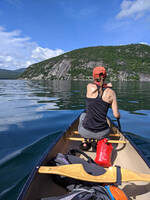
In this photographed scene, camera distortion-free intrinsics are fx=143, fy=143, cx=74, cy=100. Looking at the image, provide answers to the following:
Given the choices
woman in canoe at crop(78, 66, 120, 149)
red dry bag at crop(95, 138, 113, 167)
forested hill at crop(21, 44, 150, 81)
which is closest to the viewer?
red dry bag at crop(95, 138, 113, 167)

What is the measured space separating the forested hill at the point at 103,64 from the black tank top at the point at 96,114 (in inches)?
5702

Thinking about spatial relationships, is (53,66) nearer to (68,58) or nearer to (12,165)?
(68,58)

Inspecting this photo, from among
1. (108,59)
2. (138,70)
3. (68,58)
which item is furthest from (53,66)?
(138,70)

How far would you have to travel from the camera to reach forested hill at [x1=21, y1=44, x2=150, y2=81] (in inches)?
5930

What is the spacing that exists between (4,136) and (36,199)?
5.21 meters

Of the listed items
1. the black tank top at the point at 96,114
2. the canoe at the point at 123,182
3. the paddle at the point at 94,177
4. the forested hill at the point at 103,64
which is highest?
the forested hill at the point at 103,64

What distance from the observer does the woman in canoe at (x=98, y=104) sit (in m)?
4.22

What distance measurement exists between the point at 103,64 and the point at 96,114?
174475 mm

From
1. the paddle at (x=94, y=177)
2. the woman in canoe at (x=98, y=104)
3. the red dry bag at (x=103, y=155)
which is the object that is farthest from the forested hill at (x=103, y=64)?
the paddle at (x=94, y=177)

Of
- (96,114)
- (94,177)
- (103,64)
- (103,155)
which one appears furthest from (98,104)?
(103,64)

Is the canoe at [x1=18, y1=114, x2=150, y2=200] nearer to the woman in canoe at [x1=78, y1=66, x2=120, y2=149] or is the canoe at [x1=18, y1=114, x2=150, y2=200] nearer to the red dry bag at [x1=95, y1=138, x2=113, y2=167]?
the red dry bag at [x1=95, y1=138, x2=113, y2=167]

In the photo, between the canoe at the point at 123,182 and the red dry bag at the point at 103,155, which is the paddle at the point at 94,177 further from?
the red dry bag at the point at 103,155

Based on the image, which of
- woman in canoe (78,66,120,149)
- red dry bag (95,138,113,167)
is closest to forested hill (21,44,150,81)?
woman in canoe (78,66,120,149)

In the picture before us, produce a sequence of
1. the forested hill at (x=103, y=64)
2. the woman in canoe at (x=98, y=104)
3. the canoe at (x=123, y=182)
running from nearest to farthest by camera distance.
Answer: the canoe at (x=123, y=182) < the woman in canoe at (x=98, y=104) < the forested hill at (x=103, y=64)
